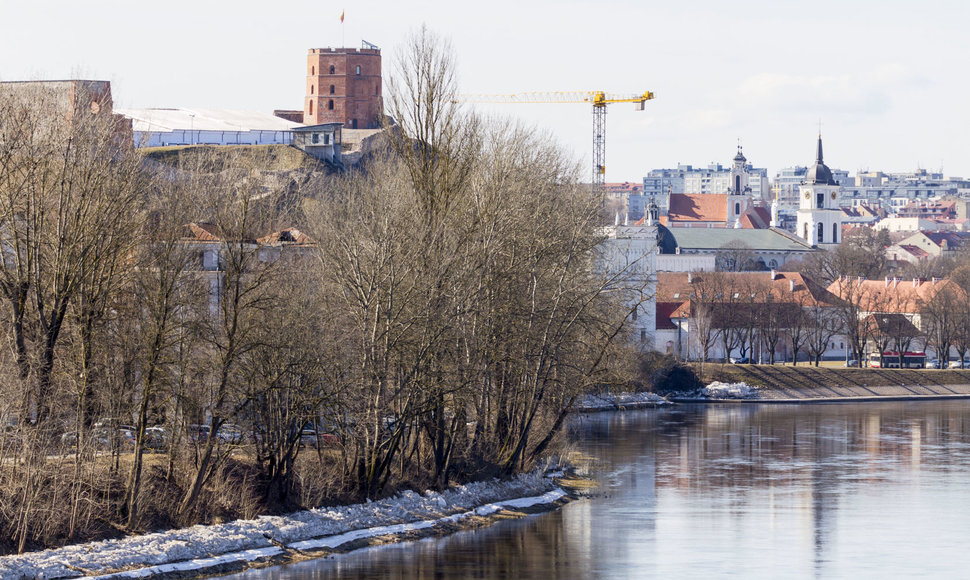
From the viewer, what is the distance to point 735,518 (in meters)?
32.4

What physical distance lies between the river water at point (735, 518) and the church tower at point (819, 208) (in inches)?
3518

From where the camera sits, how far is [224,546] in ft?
83.2

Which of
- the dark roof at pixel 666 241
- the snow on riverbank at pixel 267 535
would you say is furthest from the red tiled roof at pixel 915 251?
the snow on riverbank at pixel 267 535

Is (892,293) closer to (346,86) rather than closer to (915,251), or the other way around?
(346,86)

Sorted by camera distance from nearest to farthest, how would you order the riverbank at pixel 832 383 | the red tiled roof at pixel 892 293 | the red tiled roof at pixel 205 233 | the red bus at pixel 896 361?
1. the red tiled roof at pixel 205 233
2. the riverbank at pixel 832 383
3. the red bus at pixel 896 361
4. the red tiled roof at pixel 892 293

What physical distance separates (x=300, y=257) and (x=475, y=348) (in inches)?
220

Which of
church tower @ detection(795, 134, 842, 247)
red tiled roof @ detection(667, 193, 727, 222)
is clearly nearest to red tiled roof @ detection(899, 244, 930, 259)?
red tiled roof @ detection(667, 193, 727, 222)

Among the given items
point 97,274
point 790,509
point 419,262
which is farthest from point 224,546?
point 790,509

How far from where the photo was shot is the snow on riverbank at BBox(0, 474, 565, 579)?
22953 mm

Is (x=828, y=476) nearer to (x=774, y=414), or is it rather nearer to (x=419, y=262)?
(x=419, y=262)

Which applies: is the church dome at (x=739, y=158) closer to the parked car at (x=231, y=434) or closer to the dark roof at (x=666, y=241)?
the dark roof at (x=666, y=241)

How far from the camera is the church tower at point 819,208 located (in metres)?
142

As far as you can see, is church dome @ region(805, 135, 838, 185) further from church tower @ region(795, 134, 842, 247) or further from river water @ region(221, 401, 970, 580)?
river water @ region(221, 401, 970, 580)

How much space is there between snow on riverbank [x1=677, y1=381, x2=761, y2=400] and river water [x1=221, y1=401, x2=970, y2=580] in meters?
17.4
